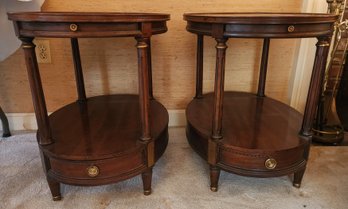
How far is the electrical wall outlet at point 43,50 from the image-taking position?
130 cm

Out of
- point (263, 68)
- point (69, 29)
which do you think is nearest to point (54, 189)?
point (69, 29)

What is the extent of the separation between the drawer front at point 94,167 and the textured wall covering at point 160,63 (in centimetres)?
62

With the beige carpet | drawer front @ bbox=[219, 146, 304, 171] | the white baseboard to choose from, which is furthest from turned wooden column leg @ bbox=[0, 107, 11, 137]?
drawer front @ bbox=[219, 146, 304, 171]

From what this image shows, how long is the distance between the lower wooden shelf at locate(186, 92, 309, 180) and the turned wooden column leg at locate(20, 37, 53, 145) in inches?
21.8

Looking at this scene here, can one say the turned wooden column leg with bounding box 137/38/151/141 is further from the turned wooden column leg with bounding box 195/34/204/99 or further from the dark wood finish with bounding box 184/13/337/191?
the turned wooden column leg with bounding box 195/34/204/99

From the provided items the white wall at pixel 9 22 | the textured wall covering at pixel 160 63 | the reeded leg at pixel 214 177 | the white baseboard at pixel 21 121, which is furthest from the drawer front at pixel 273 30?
the white baseboard at pixel 21 121

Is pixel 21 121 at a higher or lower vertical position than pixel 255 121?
lower

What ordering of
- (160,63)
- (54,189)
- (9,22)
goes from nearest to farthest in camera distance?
(54,189) < (9,22) < (160,63)

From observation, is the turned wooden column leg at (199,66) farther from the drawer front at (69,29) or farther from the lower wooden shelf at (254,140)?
the drawer front at (69,29)

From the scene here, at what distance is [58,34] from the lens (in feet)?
2.30

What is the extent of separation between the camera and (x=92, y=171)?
0.86 meters

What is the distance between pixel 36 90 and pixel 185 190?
2.10 ft

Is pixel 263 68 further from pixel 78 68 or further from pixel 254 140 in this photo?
pixel 78 68

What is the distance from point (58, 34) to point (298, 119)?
3.26 feet
